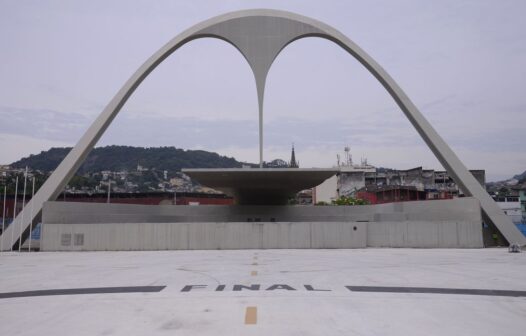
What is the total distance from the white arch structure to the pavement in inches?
581

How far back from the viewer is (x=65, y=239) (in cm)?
2672

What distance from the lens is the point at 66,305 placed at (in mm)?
9266

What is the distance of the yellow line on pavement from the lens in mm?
7613

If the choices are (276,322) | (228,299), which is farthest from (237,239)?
(276,322)

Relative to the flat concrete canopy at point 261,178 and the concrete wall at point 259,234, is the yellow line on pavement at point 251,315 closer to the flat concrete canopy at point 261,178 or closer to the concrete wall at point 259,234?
the concrete wall at point 259,234

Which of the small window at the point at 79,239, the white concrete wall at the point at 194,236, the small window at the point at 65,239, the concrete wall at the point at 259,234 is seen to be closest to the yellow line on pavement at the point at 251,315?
the concrete wall at the point at 259,234

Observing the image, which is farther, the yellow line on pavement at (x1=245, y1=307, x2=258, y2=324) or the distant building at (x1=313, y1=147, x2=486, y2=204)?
the distant building at (x1=313, y1=147, x2=486, y2=204)

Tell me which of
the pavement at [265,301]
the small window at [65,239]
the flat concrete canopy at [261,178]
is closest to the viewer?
the pavement at [265,301]

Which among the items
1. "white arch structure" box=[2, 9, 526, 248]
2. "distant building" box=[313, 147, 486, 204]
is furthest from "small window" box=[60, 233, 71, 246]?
"distant building" box=[313, 147, 486, 204]

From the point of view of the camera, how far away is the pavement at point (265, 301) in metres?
7.32

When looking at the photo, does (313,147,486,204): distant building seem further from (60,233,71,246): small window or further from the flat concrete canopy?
(60,233,71,246): small window

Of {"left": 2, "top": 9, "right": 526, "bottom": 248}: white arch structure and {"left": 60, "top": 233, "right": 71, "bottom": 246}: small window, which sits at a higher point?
{"left": 2, "top": 9, "right": 526, "bottom": 248}: white arch structure

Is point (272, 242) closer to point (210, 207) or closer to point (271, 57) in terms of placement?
point (271, 57)

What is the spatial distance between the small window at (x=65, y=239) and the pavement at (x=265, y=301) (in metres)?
11.4
